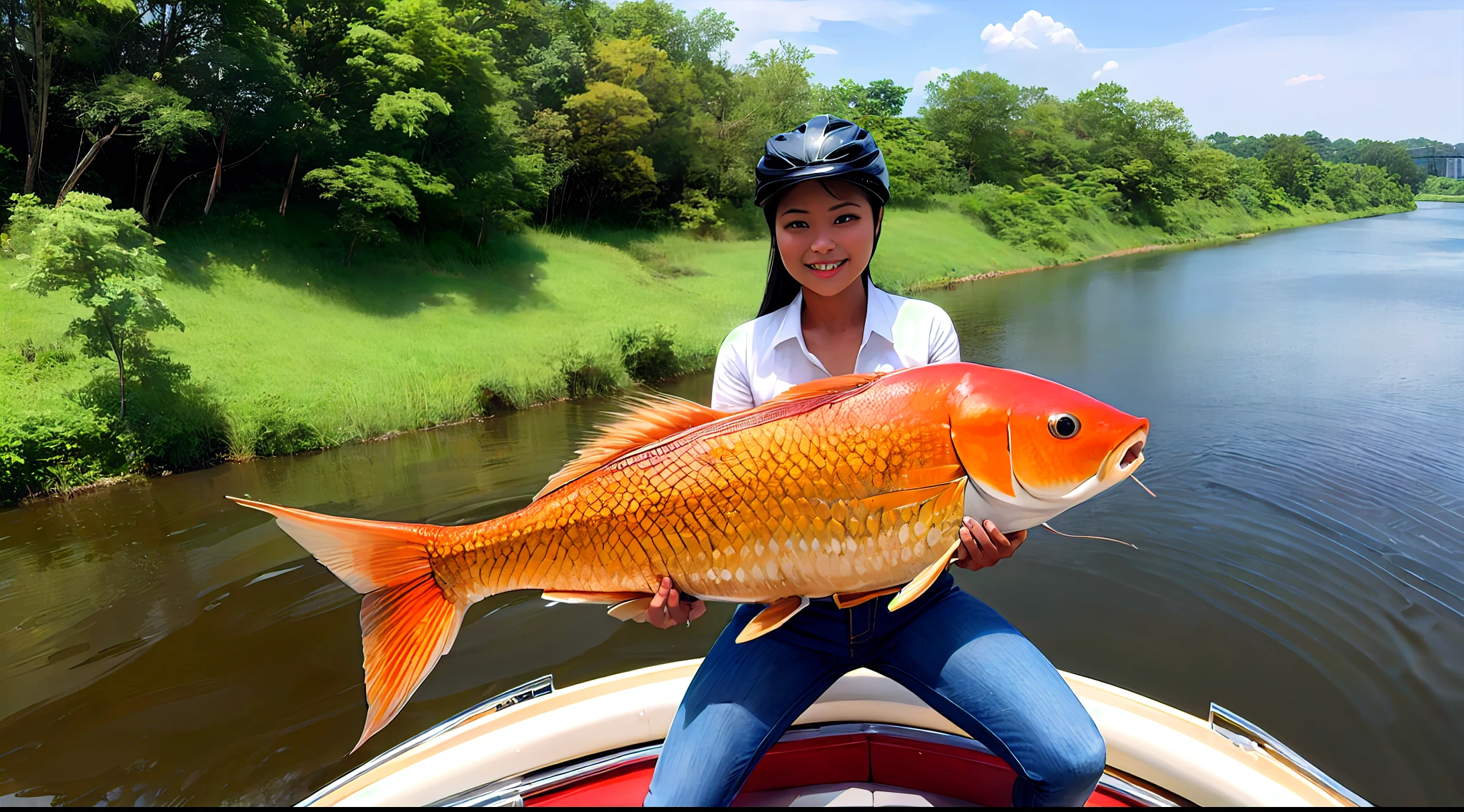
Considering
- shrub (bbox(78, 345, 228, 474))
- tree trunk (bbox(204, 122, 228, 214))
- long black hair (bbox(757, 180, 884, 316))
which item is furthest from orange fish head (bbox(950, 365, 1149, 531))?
tree trunk (bbox(204, 122, 228, 214))

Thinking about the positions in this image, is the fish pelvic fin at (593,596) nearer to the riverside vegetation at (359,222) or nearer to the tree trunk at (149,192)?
the riverside vegetation at (359,222)

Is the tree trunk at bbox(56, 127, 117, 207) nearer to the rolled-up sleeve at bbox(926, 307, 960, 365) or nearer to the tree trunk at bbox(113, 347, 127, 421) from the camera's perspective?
the tree trunk at bbox(113, 347, 127, 421)

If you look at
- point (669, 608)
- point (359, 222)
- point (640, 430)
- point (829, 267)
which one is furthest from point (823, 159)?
point (359, 222)

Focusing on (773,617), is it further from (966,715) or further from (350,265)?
(350,265)

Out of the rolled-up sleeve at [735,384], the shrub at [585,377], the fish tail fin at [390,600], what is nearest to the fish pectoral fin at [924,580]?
the rolled-up sleeve at [735,384]

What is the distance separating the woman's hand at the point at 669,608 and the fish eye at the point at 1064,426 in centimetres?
93

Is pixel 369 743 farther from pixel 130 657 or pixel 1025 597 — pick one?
pixel 1025 597

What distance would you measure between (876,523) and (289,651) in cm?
549

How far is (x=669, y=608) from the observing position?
1929 mm

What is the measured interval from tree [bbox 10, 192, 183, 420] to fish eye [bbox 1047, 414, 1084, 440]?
34.9ft

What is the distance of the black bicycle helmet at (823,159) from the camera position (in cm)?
202

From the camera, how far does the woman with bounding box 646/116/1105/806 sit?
1.93 meters

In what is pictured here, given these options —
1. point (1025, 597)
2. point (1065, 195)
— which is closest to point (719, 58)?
point (1065, 195)

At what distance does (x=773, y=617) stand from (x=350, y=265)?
1741 centimetres
